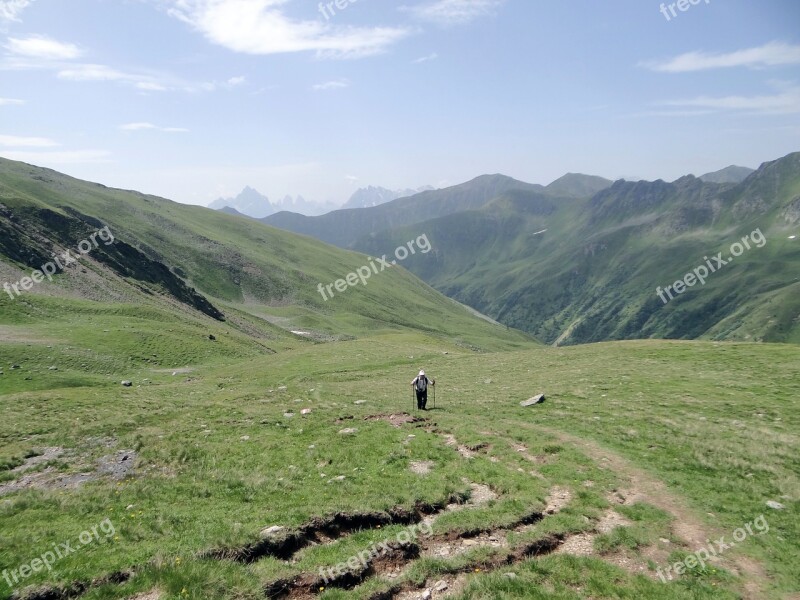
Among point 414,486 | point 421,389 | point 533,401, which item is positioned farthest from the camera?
point 533,401

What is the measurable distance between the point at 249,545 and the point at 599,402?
26.9 metres

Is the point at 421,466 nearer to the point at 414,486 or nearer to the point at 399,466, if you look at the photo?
the point at 399,466

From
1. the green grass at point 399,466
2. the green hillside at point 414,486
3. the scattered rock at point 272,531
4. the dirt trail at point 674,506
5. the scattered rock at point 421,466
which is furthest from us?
the scattered rock at point 421,466

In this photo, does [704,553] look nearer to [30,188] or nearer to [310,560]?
[310,560]

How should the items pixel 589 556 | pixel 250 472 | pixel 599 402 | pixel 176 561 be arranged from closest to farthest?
pixel 176 561, pixel 589 556, pixel 250 472, pixel 599 402

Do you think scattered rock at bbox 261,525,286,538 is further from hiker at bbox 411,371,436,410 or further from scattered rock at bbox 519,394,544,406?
scattered rock at bbox 519,394,544,406

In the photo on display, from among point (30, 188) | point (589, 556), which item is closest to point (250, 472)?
point (589, 556)

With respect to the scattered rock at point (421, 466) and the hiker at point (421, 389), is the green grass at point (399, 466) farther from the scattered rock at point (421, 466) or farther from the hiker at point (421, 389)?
the hiker at point (421, 389)

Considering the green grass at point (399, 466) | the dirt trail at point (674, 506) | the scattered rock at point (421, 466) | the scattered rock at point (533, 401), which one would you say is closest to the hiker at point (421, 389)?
the green grass at point (399, 466)

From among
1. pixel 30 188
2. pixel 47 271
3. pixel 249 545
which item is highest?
pixel 30 188

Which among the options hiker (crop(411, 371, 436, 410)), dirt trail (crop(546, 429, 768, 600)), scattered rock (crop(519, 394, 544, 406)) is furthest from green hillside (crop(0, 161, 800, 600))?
hiker (crop(411, 371, 436, 410))

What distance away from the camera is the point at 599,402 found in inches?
1326

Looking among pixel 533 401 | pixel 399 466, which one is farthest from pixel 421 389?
pixel 399 466

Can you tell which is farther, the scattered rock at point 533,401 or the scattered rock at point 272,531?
the scattered rock at point 533,401
